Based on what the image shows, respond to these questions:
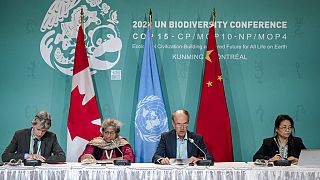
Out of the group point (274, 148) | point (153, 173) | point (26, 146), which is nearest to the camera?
point (153, 173)

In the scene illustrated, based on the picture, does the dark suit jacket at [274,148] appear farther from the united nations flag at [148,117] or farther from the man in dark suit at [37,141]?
the man in dark suit at [37,141]

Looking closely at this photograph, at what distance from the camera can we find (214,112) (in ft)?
17.9

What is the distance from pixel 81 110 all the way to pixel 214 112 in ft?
4.49

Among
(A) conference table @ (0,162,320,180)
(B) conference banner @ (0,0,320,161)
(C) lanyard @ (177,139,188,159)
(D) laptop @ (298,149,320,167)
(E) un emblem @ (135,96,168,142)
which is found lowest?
(A) conference table @ (0,162,320,180)

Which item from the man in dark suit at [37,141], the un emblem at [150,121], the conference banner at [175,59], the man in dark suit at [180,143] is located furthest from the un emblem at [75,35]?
the man in dark suit at [180,143]

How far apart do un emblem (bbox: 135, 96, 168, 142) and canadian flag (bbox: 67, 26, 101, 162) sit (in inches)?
17.0

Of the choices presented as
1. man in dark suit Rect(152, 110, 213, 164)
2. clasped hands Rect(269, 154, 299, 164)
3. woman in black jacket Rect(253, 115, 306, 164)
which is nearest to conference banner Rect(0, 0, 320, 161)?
woman in black jacket Rect(253, 115, 306, 164)

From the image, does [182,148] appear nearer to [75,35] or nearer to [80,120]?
[80,120]

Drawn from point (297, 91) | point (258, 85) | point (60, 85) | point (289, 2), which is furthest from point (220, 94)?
point (60, 85)

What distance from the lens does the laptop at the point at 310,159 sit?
4.13m

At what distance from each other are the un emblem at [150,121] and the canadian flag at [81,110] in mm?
433

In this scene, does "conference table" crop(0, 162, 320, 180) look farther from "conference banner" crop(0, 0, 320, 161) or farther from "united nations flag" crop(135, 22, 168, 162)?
"conference banner" crop(0, 0, 320, 161)

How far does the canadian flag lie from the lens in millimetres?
5402

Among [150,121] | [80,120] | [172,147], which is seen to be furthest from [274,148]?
[80,120]
